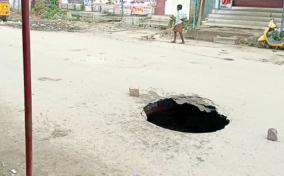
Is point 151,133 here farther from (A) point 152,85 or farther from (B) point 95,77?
(B) point 95,77

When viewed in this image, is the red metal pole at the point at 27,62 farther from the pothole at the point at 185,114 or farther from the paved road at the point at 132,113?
the pothole at the point at 185,114

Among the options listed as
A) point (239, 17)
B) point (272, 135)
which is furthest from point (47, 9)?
point (272, 135)

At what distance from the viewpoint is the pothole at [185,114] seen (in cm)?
582

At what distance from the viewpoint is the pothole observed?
19.1 feet

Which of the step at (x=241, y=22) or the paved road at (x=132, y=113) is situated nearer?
the paved road at (x=132, y=113)

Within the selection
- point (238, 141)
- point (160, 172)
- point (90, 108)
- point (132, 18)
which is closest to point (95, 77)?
point (90, 108)

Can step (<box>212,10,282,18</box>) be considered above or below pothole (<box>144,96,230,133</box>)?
above

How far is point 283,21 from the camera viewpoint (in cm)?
1329

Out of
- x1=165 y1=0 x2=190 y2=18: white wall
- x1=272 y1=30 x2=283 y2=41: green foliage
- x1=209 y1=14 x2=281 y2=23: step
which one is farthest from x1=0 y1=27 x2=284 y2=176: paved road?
x1=165 y1=0 x2=190 y2=18: white wall

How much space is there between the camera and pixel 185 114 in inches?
241

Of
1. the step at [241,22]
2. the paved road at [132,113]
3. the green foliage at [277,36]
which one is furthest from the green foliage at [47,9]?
the green foliage at [277,36]

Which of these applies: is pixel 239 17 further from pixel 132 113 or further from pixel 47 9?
pixel 47 9

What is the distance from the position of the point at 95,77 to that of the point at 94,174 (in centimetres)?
422

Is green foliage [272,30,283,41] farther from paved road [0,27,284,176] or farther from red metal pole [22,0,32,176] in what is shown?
red metal pole [22,0,32,176]
